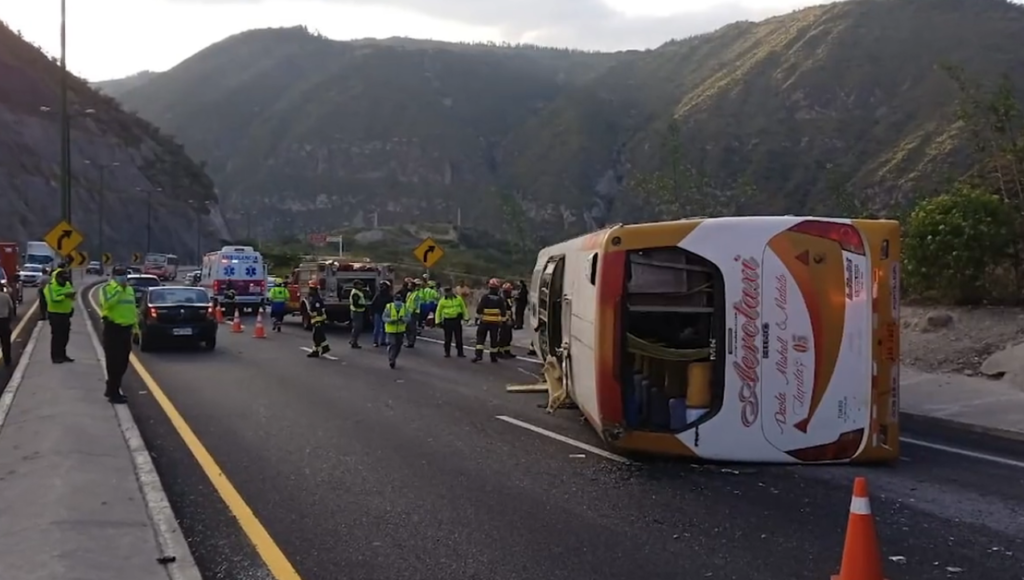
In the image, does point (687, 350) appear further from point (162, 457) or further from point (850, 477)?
point (162, 457)

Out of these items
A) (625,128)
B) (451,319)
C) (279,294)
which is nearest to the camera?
(451,319)

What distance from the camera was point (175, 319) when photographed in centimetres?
2403

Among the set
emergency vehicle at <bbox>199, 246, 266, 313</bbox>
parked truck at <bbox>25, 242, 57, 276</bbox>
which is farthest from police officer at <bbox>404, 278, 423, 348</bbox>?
parked truck at <bbox>25, 242, 57, 276</bbox>

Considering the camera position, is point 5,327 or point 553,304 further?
point 5,327

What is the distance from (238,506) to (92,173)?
8887 centimetres

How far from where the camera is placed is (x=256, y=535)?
7.47 metres

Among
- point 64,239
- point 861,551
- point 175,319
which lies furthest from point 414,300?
point 861,551

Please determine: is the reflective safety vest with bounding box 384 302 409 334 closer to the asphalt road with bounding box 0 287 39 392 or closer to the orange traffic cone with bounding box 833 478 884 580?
the asphalt road with bounding box 0 287 39 392

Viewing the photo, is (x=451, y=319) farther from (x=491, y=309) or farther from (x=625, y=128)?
(x=625, y=128)

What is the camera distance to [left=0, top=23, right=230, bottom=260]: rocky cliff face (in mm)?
80938

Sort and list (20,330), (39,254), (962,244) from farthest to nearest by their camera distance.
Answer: (39,254)
(20,330)
(962,244)

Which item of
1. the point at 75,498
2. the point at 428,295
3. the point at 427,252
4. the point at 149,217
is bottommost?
the point at 75,498

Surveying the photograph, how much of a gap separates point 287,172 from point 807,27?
80.7 m

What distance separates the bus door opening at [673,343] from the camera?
9.82 metres
